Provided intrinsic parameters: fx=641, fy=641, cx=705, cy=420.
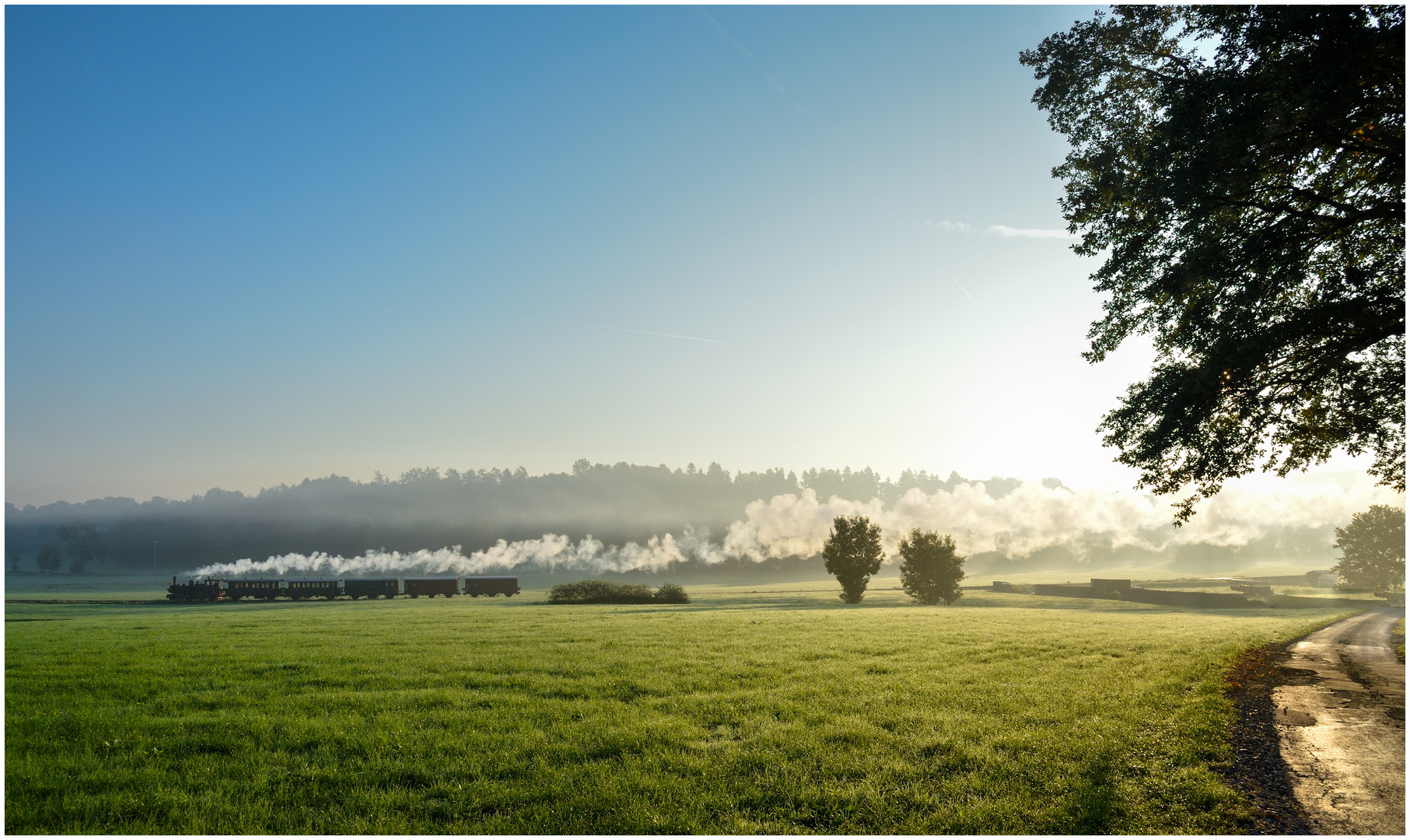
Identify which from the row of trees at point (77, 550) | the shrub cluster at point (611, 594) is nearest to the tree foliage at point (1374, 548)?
the shrub cluster at point (611, 594)

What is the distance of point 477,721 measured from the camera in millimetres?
12734

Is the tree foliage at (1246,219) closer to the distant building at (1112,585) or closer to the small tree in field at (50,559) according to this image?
the distant building at (1112,585)

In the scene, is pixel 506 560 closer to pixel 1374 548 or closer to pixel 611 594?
pixel 611 594

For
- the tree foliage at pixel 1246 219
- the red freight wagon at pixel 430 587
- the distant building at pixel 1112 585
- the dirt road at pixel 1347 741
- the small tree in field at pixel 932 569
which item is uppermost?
the tree foliage at pixel 1246 219

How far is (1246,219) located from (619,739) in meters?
18.9

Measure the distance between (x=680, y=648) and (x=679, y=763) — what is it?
12.6 meters

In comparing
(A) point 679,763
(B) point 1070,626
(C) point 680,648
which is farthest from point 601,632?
(B) point 1070,626

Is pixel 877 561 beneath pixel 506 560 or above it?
above

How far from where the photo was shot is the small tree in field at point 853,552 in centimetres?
5906

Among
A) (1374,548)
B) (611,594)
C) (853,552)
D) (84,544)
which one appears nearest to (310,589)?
(611,594)

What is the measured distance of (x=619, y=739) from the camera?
11.6 meters

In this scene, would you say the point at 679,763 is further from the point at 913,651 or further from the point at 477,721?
the point at 913,651

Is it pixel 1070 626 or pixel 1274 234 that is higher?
pixel 1274 234

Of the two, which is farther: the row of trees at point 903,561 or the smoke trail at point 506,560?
the smoke trail at point 506,560
